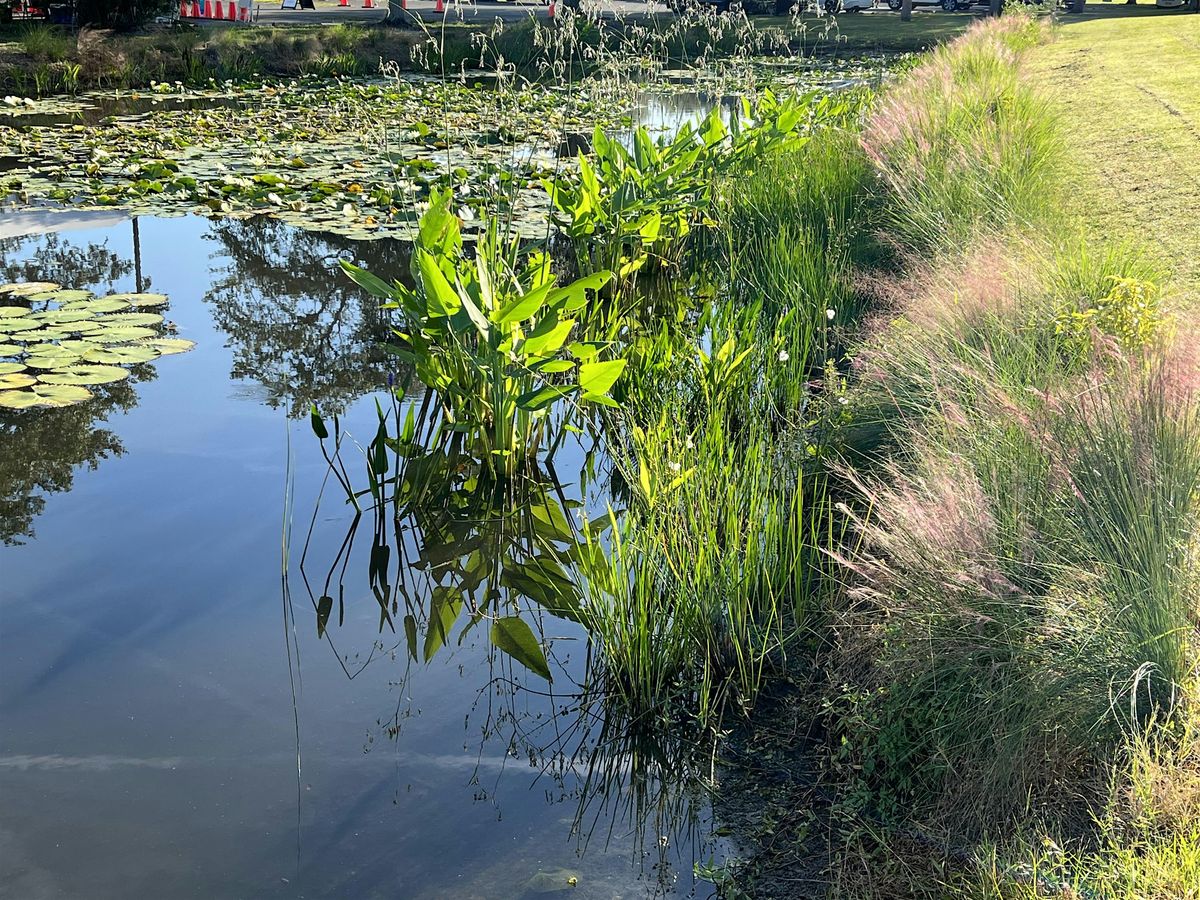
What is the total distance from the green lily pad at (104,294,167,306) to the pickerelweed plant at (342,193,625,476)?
123 inches

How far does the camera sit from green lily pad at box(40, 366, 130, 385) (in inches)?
223

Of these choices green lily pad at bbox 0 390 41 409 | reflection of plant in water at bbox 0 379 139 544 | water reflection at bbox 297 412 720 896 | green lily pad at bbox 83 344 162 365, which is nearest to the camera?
water reflection at bbox 297 412 720 896

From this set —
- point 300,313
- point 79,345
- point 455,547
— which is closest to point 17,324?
point 79,345

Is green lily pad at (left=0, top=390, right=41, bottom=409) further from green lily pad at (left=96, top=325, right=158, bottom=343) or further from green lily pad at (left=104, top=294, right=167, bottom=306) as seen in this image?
green lily pad at (left=104, top=294, right=167, bottom=306)

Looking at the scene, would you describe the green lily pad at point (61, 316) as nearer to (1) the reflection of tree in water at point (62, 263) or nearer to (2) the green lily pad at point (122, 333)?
(2) the green lily pad at point (122, 333)

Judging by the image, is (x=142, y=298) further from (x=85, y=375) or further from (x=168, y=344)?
(x=85, y=375)

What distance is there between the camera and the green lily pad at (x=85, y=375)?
18.5 ft

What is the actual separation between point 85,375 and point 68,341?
67 centimetres

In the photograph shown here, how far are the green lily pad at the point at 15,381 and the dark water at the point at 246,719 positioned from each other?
0.84ft

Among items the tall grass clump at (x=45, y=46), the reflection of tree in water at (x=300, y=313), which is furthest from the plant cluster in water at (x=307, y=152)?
the tall grass clump at (x=45, y=46)

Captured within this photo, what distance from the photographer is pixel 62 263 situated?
796 cm

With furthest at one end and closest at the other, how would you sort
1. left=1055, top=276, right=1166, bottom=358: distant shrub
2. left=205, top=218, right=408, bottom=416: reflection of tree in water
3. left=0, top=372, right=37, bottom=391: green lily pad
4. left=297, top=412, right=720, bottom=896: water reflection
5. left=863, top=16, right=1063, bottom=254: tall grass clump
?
1. left=205, top=218, right=408, bottom=416: reflection of tree in water
2. left=863, top=16, right=1063, bottom=254: tall grass clump
3. left=0, top=372, right=37, bottom=391: green lily pad
4. left=1055, top=276, right=1166, bottom=358: distant shrub
5. left=297, top=412, right=720, bottom=896: water reflection

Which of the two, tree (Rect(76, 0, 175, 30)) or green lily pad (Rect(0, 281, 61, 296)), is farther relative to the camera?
tree (Rect(76, 0, 175, 30))

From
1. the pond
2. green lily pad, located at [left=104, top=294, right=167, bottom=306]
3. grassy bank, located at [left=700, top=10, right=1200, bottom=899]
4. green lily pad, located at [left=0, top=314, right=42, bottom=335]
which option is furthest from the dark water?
green lily pad, located at [left=104, top=294, right=167, bottom=306]
